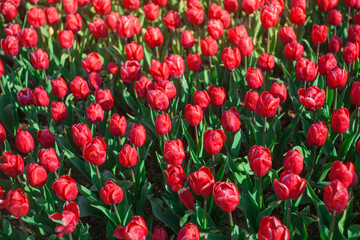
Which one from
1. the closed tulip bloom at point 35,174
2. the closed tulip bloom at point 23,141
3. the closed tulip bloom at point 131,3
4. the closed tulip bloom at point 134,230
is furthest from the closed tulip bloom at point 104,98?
the closed tulip bloom at point 131,3

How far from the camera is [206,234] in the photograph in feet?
7.70

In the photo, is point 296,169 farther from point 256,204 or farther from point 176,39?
point 176,39

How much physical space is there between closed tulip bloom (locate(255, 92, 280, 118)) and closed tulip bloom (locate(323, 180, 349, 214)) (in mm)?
737

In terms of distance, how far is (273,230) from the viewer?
1.91 metres

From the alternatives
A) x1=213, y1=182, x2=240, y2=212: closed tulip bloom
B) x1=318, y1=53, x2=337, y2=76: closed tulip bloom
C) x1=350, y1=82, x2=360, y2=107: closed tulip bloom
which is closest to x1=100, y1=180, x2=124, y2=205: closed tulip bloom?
x1=213, y1=182, x2=240, y2=212: closed tulip bloom

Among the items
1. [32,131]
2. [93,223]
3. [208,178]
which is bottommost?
[93,223]

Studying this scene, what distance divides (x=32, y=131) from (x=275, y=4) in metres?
2.07

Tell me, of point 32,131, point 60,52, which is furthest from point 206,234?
point 60,52

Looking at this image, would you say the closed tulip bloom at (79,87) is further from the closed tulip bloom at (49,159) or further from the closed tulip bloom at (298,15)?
the closed tulip bloom at (298,15)

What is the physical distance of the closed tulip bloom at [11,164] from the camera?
244cm

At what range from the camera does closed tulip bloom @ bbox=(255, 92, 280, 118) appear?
8.47ft

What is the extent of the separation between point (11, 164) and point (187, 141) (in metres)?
1.16

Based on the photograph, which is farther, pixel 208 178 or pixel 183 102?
pixel 183 102

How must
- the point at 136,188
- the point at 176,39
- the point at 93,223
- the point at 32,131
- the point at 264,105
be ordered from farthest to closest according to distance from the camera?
the point at 176,39 < the point at 32,131 < the point at 93,223 < the point at 136,188 < the point at 264,105
